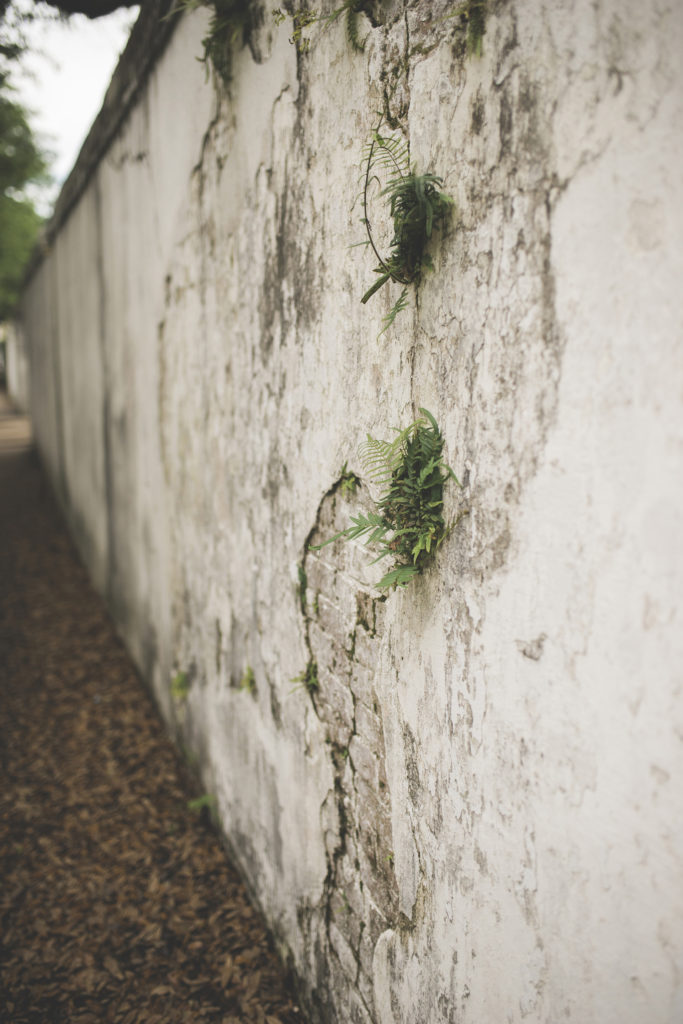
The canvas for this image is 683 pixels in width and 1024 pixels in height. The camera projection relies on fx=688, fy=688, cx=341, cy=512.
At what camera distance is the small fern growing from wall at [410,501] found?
4.50ft

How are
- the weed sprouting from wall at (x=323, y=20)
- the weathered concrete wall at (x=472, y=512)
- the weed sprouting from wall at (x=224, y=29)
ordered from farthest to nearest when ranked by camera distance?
1. the weed sprouting from wall at (x=224, y=29)
2. the weed sprouting from wall at (x=323, y=20)
3. the weathered concrete wall at (x=472, y=512)

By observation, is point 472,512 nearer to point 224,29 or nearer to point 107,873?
Result: point 224,29

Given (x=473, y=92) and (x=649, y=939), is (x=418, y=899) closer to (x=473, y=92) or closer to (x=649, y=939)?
(x=649, y=939)

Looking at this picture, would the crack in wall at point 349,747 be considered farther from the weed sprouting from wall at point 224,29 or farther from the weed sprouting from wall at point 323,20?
the weed sprouting from wall at point 224,29

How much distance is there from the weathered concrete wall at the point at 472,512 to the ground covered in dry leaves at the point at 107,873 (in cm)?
28

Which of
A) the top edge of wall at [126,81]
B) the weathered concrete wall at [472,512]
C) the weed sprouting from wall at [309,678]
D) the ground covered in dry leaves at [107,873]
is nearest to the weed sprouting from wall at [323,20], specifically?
the weathered concrete wall at [472,512]

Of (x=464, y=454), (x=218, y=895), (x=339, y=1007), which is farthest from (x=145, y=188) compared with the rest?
(x=339, y=1007)

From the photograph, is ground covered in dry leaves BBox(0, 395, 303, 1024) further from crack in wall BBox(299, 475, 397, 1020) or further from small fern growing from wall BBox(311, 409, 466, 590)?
small fern growing from wall BBox(311, 409, 466, 590)

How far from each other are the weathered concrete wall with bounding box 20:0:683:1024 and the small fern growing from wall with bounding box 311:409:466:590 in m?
0.05

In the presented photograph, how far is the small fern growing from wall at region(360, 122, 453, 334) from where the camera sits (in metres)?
1.30

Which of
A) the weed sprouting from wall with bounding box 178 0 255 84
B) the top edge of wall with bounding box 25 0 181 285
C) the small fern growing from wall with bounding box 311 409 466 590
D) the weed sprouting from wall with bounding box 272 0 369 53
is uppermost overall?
the top edge of wall with bounding box 25 0 181 285

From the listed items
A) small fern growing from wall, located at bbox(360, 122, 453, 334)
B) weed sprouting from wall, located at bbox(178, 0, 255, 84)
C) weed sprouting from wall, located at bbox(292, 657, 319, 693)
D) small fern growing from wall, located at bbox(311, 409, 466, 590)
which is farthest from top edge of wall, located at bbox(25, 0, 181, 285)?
weed sprouting from wall, located at bbox(292, 657, 319, 693)

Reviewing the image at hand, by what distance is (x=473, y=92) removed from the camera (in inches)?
47.4

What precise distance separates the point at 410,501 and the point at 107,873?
2.59m
